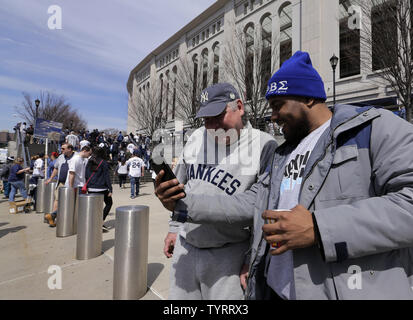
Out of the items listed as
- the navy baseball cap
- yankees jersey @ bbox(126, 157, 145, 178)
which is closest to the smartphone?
the navy baseball cap

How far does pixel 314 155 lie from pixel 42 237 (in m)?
6.88

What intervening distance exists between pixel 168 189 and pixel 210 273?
0.82 m

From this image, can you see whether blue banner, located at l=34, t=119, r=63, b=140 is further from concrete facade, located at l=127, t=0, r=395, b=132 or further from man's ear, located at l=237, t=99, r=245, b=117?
man's ear, located at l=237, t=99, r=245, b=117

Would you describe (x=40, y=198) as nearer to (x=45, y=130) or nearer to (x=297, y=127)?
(x=45, y=130)

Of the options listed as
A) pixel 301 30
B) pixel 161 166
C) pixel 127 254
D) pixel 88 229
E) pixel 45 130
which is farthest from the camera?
pixel 301 30

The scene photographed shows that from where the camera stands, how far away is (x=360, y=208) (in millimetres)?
976

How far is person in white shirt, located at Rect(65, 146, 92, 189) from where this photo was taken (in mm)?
6074

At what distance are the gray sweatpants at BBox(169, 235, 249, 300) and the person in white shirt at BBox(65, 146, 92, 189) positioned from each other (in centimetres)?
535

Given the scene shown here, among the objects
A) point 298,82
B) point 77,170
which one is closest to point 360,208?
point 298,82
